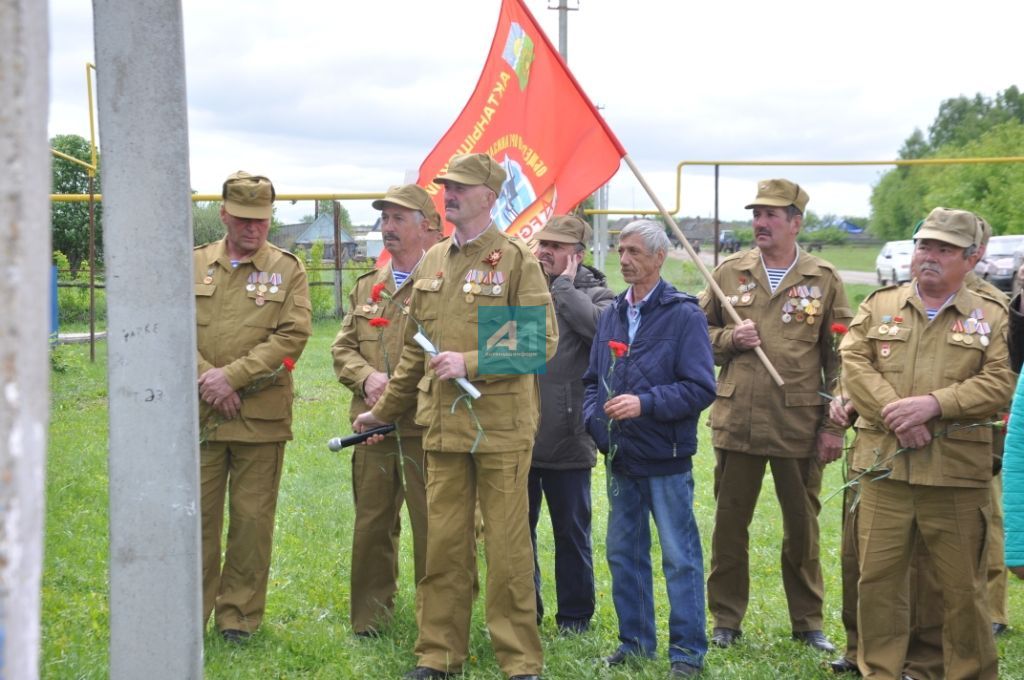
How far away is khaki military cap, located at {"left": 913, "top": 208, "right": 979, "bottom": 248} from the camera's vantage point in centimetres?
461

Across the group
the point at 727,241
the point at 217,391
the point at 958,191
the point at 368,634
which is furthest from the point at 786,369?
the point at 958,191

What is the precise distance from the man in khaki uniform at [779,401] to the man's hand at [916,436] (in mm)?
996

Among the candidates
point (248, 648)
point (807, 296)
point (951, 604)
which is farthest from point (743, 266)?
point (248, 648)

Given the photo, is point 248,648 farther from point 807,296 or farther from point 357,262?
point 357,262

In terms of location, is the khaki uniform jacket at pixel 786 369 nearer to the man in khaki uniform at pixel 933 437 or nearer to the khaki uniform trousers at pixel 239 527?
the man in khaki uniform at pixel 933 437

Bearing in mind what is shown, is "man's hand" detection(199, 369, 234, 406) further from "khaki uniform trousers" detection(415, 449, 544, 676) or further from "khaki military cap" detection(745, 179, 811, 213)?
"khaki military cap" detection(745, 179, 811, 213)

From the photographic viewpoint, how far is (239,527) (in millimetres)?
5676

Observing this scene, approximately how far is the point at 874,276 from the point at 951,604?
16.4m

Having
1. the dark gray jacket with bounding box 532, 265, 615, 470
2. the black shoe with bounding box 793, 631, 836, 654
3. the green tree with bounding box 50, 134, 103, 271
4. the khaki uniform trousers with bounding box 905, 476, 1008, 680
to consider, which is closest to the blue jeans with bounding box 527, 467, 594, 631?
the dark gray jacket with bounding box 532, 265, 615, 470

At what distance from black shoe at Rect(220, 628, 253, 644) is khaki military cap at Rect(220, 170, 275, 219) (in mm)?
2101

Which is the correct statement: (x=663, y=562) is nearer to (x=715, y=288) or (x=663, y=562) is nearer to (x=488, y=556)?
(x=488, y=556)

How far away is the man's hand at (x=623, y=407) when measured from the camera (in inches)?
193

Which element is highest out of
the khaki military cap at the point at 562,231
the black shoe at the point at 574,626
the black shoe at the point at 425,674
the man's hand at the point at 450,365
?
the khaki military cap at the point at 562,231

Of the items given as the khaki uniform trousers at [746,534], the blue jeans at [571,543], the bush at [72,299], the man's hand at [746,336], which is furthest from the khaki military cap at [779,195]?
the bush at [72,299]
